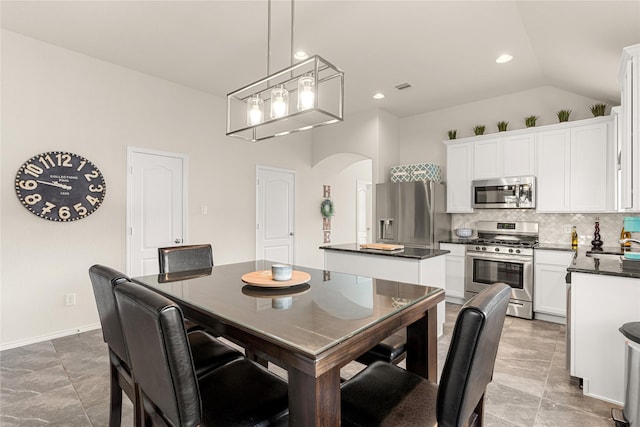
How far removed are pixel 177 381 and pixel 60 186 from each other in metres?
3.21

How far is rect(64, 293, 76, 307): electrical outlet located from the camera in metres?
3.34

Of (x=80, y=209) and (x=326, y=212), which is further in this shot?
(x=326, y=212)

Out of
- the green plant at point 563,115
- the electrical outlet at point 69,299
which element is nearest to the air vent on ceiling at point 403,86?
the green plant at point 563,115

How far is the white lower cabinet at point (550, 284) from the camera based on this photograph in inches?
144

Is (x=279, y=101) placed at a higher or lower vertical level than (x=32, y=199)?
higher

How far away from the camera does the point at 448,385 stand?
102 centimetres

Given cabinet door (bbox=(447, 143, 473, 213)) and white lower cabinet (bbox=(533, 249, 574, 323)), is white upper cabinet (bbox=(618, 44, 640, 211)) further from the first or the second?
cabinet door (bbox=(447, 143, 473, 213))

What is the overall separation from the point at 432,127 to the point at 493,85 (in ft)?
3.91

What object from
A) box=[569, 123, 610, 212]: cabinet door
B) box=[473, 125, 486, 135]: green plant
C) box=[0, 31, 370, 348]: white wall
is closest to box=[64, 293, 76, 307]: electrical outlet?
box=[0, 31, 370, 348]: white wall

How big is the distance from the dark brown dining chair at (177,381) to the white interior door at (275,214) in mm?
3777

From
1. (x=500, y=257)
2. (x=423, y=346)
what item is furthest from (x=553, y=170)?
(x=423, y=346)

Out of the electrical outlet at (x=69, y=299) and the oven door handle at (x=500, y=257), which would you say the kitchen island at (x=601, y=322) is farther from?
the electrical outlet at (x=69, y=299)

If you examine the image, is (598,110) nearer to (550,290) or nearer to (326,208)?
(550,290)

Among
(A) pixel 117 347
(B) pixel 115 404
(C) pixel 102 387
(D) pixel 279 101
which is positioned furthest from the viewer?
(C) pixel 102 387
